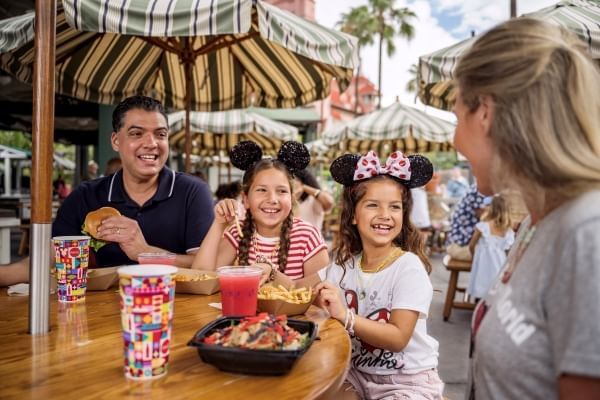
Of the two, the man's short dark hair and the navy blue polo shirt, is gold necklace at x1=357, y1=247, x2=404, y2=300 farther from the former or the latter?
the man's short dark hair

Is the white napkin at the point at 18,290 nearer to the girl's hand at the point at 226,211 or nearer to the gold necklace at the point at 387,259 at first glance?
the girl's hand at the point at 226,211

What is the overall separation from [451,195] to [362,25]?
2048 centimetres

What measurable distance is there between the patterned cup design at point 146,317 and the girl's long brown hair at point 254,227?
165cm

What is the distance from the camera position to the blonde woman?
907 mm

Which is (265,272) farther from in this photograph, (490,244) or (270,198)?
(490,244)

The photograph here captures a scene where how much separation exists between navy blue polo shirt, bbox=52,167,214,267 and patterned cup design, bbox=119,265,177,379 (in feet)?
6.37

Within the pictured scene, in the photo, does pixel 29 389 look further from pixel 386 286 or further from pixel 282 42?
pixel 282 42

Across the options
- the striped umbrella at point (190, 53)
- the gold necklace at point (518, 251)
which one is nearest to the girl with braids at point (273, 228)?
the striped umbrella at point (190, 53)

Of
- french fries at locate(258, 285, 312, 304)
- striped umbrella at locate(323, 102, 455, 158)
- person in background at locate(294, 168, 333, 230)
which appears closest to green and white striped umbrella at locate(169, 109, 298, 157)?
striped umbrella at locate(323, 102, 455, 158)

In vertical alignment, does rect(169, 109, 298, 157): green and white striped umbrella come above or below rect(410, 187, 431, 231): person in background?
above

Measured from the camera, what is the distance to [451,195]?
15.1 meters

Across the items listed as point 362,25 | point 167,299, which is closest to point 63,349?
point 167,299

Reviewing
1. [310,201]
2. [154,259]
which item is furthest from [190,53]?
[154,259]

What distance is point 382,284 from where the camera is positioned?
2.17 meters
